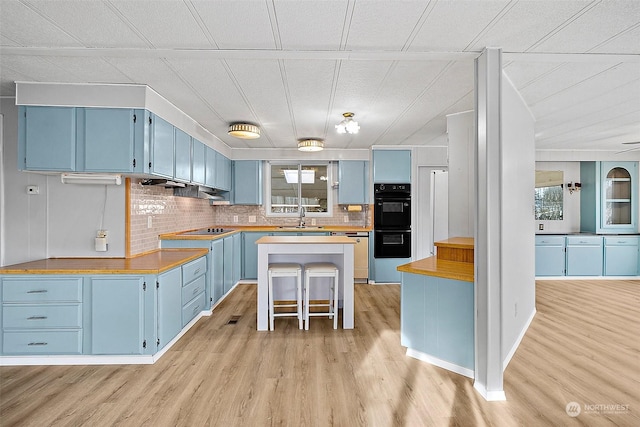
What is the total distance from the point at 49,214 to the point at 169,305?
159 centimetres

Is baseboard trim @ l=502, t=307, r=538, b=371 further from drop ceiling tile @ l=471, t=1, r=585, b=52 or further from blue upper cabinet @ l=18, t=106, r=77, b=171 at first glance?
blue upper cabinet @ l=18, t=106, r=77, b=171

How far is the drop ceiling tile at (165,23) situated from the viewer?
1816 millimetres

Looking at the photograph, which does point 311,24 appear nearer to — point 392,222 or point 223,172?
point 223,172

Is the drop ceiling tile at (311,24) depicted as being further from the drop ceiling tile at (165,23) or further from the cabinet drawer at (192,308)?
the cabinet drawer at (192,308)

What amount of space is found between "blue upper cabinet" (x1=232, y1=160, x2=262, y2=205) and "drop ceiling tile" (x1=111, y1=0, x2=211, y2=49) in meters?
3.78

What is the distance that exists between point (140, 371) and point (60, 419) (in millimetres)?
610

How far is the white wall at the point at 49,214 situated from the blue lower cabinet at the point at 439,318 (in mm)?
2974

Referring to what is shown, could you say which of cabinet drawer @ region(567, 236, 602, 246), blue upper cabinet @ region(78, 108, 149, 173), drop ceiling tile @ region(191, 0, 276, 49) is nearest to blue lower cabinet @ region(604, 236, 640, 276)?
cabinet drawer @ region(567, 236, 602, 246)

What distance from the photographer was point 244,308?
426 cm

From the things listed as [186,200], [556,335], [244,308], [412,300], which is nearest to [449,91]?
[412,300]

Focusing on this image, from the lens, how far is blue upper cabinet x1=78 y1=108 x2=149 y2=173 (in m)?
2.93

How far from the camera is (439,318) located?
8.70ft

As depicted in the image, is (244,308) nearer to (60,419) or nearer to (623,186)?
(60,419)

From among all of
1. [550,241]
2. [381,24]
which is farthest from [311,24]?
[550,241]
